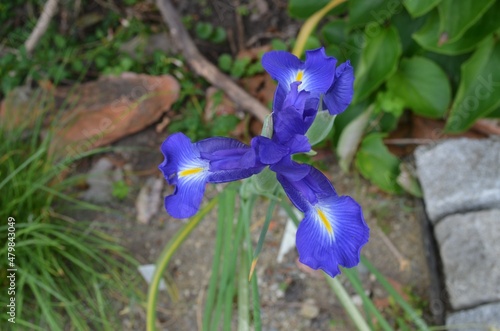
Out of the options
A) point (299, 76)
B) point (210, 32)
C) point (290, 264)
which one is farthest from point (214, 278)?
point (210, 32)

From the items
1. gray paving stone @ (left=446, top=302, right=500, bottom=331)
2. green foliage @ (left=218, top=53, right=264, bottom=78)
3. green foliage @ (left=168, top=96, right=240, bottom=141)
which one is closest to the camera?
gray paving stone @ (left=446, top=302, right=500, bottom=331)

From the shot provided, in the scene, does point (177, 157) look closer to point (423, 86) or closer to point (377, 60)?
point (377, 60)

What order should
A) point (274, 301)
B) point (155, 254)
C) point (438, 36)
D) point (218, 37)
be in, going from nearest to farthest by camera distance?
point (438, 36) → point (274, 301) → point (155, 254) → point (218, 37)

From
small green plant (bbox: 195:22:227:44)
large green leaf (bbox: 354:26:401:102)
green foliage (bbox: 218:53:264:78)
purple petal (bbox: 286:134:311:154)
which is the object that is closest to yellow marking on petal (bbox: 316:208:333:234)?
purple petal (bbox: 286:134:311:154)

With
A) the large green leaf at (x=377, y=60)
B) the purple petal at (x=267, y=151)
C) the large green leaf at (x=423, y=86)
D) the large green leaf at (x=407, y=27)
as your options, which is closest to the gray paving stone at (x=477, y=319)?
the large green leaf at (x=423, y=86)

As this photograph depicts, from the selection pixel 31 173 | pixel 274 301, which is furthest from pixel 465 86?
pixel 31 173

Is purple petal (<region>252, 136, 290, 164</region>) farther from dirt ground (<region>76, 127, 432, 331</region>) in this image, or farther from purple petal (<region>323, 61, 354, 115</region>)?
dirt ground (<region>76, 127, 432, 331</region>)

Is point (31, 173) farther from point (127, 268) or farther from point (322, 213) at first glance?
point (322, 213)
